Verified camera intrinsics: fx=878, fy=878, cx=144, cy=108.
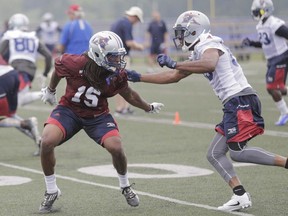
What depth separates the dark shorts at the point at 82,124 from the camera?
7820 mm

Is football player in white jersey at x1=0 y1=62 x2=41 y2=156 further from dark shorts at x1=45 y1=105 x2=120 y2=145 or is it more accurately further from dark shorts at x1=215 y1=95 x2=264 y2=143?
dark shorts at x1=215 y1=95 x2=264 y2=143

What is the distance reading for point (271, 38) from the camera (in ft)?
47.1

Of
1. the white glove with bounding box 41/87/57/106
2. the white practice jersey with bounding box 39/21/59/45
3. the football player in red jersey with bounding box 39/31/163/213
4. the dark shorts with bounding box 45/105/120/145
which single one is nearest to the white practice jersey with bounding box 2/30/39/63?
the white glove with bounding box 41/87/57/106

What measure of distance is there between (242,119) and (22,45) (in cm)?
654

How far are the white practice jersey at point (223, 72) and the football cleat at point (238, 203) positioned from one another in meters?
0.88

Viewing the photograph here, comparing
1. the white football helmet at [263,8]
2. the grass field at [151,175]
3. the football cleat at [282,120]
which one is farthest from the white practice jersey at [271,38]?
the grass field at [151,175]

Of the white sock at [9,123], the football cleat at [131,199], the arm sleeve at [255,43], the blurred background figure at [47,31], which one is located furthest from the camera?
the blurred background figure at [47,31]

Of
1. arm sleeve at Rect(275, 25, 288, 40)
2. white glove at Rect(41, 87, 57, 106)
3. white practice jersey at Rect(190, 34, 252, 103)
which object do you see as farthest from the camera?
arm sleeve at Rect(275, 25, 288, 40)

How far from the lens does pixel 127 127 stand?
14.6 meters

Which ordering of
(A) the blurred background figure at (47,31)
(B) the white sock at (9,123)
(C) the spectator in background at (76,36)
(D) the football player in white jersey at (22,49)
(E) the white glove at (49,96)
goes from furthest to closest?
(A) the blurred background figure at (47,31) < (C) the spectator in background at (76,36) < (D) the football player in white jersey at (22,49) < (B) the white sock at (9,123) < (E) the white glove at (49,96)

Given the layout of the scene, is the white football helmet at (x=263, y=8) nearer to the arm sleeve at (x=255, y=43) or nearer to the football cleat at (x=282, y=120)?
the arm sleeve at (x=255, y=43)

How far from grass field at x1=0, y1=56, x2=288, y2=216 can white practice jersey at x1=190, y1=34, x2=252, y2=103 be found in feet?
3.44

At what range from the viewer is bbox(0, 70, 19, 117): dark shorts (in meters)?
11.3

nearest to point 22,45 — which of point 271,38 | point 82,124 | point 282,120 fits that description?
point 271,38
